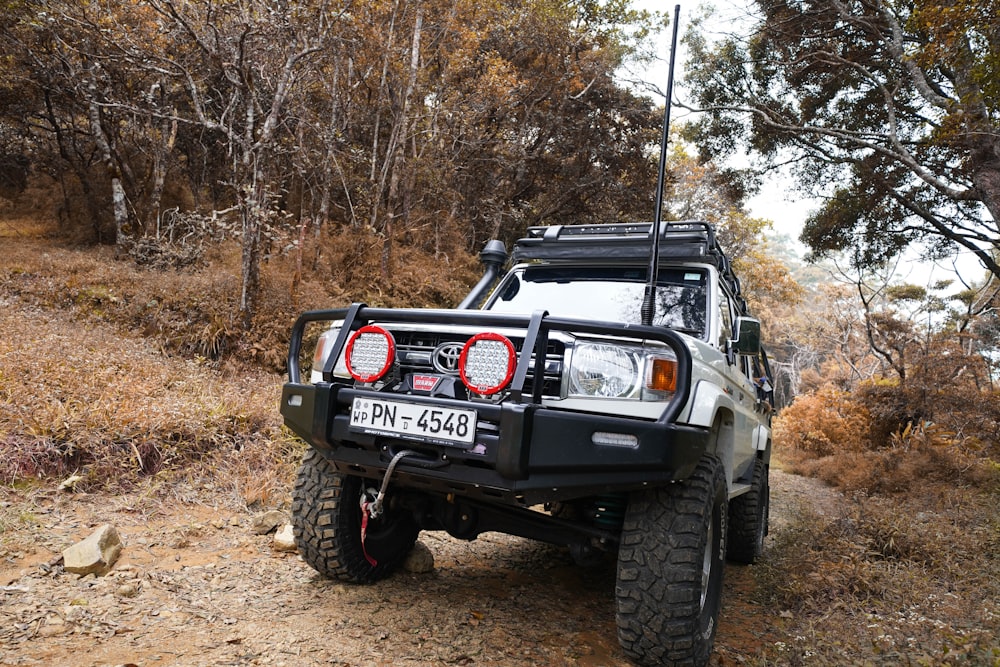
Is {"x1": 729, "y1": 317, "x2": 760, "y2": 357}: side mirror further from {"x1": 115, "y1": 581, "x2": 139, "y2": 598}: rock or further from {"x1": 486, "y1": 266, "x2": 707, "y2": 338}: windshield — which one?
{"x1": 115, "y1": 581, "x2": 139, "y2": 598}: rock

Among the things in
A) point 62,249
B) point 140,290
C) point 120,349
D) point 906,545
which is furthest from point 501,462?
point 62,249

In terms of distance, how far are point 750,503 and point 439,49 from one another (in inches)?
425

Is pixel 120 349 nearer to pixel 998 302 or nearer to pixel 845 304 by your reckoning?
pixel 998 302

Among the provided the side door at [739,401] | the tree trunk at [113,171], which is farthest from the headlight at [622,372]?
the tree trunk at [113,171]

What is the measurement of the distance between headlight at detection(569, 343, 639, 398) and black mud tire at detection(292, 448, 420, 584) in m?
1.24

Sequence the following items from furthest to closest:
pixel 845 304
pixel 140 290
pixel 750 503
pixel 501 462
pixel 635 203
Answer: pixel 845 304, pixel 635 203, pixel 140 290, pixel 750 503, pixel 501 462

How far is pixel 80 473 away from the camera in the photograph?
165 inches

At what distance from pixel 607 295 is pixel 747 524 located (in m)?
1.99

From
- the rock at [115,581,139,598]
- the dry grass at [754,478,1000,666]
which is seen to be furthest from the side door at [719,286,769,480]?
the rock at [115,581,139,598]

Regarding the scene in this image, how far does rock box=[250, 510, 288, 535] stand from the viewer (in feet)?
13.0

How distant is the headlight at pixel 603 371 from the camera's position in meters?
2.52

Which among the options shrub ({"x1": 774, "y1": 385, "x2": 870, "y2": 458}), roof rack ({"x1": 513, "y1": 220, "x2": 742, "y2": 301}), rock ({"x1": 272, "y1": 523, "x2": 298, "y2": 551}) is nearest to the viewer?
rock ({"x1": 272, "y1": 523, "x2": 298, "y2": 551})

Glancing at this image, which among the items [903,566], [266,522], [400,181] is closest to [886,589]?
[903,566]

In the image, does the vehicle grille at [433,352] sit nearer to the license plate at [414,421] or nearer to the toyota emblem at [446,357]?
the toyota emblem at [446,357]
